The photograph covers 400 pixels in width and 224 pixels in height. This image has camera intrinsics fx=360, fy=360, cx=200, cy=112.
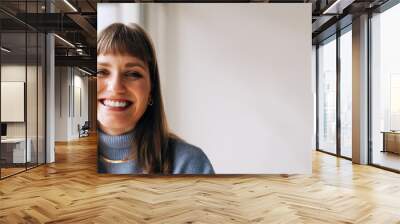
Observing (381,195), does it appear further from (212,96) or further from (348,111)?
(348,111)

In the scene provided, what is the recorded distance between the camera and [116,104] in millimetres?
5934

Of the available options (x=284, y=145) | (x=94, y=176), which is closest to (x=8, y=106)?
(x=94, y=176)

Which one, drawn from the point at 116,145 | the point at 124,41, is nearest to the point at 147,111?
the point at 116,145

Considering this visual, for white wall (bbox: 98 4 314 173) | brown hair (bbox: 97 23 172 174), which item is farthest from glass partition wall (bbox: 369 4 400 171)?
brown hair (bbox: 97 23 172 174)

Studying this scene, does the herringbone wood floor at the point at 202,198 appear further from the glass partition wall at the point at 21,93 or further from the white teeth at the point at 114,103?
the white teeth at the point at 114,103

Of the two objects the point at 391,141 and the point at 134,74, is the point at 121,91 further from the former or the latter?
the point at 391,141

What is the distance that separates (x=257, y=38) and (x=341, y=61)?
4.20 meters

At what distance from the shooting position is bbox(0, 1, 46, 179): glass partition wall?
6434 mm

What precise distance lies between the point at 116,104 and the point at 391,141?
212 inches

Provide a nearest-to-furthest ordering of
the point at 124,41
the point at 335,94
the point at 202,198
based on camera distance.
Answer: the point at 202,198
the point at 124,41
the point at 335,94

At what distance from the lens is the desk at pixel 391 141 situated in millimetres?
6992

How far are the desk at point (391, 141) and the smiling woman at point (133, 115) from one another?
12.5 ft

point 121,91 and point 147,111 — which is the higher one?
point 121,91

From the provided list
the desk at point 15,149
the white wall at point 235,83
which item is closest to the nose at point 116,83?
the white wall at point 235,83
